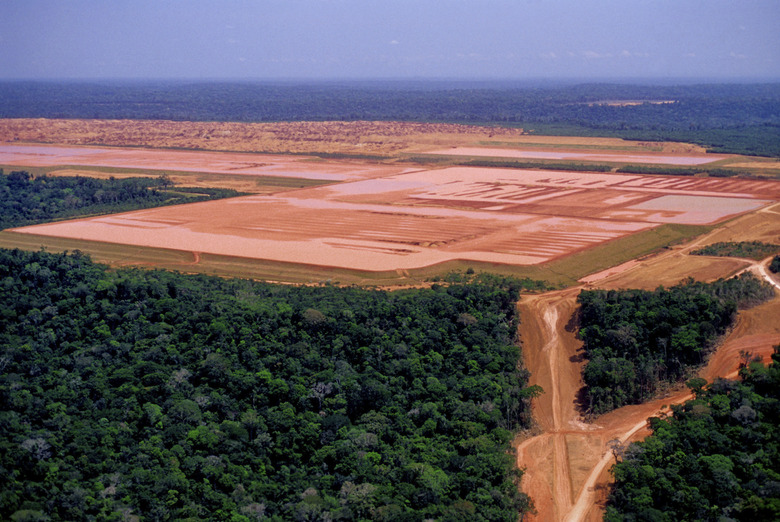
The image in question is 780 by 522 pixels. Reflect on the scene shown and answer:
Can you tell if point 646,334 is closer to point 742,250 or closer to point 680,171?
point 742,250

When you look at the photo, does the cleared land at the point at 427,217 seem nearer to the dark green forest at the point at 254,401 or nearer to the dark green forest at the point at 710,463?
the dark green forest at the point at 254,401

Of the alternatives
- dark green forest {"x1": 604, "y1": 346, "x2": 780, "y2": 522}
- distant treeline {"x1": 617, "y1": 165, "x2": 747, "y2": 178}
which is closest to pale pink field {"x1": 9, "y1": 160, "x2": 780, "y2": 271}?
distant treeline {"x1": 617, "y1": 165, "x2": 747, "y2": 178}

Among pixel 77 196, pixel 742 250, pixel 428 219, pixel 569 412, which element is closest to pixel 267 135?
pixel 77 196

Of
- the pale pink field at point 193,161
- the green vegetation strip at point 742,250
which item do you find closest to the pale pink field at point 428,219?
the green vegetation strip at point 742,250

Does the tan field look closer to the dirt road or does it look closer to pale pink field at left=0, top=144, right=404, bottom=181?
the dirt road

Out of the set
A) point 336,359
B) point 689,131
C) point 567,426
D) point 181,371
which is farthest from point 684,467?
point 689,131

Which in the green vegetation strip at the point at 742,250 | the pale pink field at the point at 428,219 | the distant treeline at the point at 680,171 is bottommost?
the green vegetation strip at the point at 742,250

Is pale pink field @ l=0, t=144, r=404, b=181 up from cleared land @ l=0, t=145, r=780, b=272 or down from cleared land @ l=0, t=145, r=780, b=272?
up
